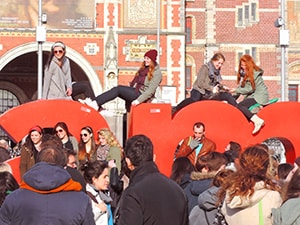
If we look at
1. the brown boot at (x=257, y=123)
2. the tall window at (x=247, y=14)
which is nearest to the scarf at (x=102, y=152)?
the brown boot at (x=257, y=123)

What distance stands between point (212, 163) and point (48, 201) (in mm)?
1860

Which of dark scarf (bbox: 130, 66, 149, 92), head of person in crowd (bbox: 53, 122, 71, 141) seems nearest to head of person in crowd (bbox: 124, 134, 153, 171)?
head of person in crowd (bbox: 53, 122, 71, 141)

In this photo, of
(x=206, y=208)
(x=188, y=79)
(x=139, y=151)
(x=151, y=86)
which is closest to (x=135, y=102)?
(x=151, y=86)

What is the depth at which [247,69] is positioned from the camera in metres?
9.40

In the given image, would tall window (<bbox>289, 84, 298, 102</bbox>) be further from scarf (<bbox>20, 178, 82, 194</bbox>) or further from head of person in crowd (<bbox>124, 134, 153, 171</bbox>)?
scarf (<bbox>20, 178, 82, 194</bbox>)

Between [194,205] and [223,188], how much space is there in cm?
129

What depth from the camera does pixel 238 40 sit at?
29.1m

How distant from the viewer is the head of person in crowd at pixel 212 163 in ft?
20.1

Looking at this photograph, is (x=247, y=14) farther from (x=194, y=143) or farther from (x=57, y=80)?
(x=194, y=143)

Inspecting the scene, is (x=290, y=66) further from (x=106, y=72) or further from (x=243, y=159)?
(x=243, y=159)

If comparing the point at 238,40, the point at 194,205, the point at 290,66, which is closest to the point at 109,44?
the point at 238,40

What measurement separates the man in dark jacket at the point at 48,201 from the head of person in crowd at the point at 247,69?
4.96m

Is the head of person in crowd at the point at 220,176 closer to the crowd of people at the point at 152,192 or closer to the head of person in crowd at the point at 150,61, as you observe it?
the crowd of people at the point at 152,192

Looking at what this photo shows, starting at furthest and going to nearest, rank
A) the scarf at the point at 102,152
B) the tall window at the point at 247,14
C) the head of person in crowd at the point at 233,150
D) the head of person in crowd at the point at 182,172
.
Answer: the tall window at the point at 247,14 < the scarf at the point at 102,152 < the head of person in crowd at the point at 233,150 < the head of person in crowd at the point at 182,172
